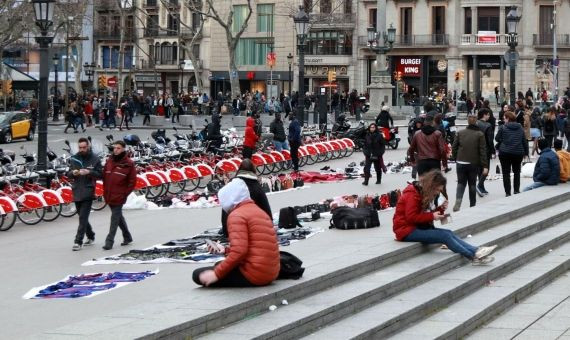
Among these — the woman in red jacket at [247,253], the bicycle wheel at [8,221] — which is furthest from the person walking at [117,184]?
the woman in red jacket at [247,253]

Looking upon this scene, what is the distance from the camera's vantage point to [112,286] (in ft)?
47.2

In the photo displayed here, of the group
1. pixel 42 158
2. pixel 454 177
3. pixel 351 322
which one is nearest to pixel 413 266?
pixel 351 322

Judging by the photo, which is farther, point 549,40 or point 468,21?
point 468,21

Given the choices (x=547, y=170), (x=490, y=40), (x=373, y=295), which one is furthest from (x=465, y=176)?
(x=490, y=40)

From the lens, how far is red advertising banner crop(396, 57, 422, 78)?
3201 inches

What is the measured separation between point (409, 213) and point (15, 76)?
59.6 meters

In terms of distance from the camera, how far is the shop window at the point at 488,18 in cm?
7831

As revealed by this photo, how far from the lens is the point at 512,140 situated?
74.2 ft

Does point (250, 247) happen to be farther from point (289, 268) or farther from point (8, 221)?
point (8, 221)

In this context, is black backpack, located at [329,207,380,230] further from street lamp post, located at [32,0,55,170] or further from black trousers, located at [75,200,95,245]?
street lamp post, located at [32,0,55,170]

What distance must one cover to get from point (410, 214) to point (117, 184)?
5833 mm

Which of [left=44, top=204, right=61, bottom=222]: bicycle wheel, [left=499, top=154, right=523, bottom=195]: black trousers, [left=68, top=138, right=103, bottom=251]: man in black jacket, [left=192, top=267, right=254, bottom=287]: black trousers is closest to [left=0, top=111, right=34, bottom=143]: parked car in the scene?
[left=44, top=204, right=61, bottom=222]: bicycle wheel

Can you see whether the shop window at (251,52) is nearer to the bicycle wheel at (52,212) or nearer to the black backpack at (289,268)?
the bicycle wheel at (52,212)

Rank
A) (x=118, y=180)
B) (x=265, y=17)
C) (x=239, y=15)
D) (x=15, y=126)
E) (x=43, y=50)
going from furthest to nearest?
(x=239, y=15)
(x=265, y=17)
(x=15, y=126)
(x=43, y=50)
(x=118, y=180)
